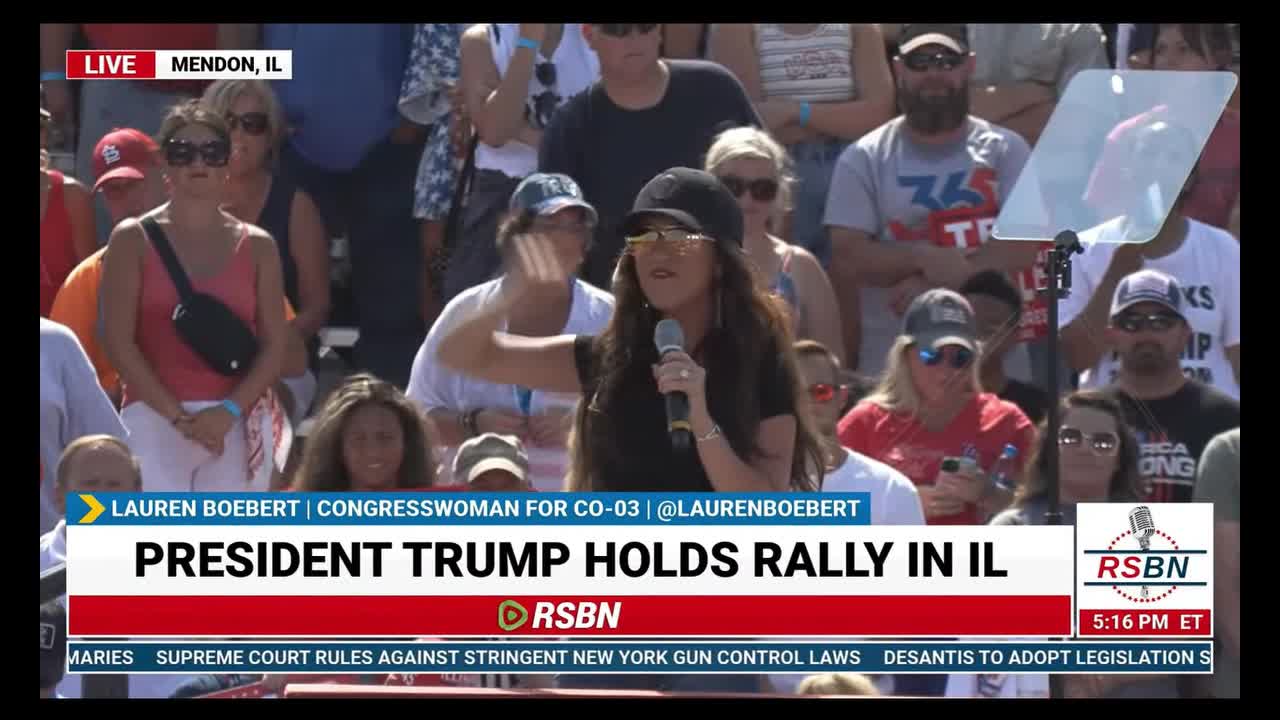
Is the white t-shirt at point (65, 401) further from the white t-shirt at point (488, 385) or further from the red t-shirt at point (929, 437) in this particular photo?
the red t-shirt at point (929, 437)

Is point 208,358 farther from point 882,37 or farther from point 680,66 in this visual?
point 882,37

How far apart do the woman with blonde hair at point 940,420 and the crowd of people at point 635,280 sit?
1 cm

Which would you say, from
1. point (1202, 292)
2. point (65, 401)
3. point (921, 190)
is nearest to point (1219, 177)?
point (1202, 292)

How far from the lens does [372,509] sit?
6.69 metres

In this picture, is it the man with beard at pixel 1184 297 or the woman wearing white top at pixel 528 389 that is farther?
the man with beard at pixel 1184 297

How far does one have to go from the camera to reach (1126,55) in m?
8.73

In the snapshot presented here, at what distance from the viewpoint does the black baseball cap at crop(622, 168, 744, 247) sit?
6383mm

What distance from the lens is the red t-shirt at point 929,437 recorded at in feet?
24.6

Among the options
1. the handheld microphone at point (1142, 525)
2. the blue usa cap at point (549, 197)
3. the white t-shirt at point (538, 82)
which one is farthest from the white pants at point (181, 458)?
the handheld microphone at point (1142, 525)

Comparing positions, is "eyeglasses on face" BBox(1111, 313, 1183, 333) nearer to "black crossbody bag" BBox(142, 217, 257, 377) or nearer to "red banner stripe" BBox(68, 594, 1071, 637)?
"red banner stripe" BBox(68, 594, 1071, 637)

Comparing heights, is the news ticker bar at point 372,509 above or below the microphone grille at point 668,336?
below

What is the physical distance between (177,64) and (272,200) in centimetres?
52

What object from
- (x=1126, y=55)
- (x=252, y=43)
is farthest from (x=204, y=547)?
(x=1126, y=55)

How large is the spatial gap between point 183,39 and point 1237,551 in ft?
11.7
